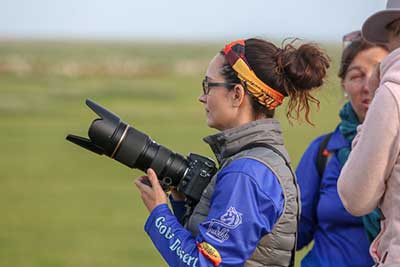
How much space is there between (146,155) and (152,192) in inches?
5.9

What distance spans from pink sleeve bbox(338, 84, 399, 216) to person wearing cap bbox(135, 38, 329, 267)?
1.21 feet

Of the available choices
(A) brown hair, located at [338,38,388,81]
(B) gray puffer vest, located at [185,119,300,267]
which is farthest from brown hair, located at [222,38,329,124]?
(A) brown hair, located at [338,38,388,81]

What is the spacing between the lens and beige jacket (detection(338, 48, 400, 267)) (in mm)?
2744

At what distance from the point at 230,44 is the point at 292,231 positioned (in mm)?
778

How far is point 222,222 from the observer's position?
3.07 meters

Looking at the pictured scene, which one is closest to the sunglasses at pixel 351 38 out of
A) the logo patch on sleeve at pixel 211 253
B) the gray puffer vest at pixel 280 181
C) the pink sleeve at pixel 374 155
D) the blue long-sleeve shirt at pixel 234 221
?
the gray puffer vest at pixel 280 181

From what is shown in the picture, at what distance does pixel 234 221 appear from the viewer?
3.06 metres

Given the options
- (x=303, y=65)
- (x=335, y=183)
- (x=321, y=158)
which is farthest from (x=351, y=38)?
(x=303, y=65)

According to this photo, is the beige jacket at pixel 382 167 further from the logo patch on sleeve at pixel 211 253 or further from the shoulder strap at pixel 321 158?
the shoulder strap at pixel 321 158

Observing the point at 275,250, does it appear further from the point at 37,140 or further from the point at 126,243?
the point at 37,140

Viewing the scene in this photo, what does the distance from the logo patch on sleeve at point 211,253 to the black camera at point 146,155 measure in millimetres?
315

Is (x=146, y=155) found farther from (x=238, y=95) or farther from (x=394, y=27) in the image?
(x=394, y=27)

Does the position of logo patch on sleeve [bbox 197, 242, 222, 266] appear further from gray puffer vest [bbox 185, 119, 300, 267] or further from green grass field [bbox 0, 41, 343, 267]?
green grass field [bbox 0, 41, 343, 267]

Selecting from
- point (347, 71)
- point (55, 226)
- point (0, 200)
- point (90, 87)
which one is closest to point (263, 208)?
point (347, 71)
